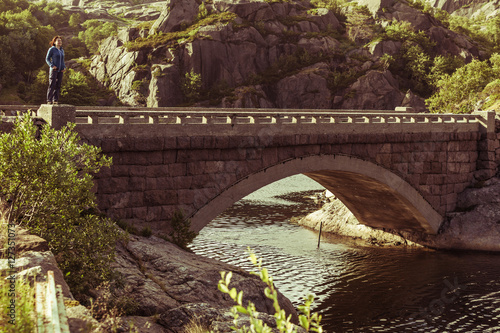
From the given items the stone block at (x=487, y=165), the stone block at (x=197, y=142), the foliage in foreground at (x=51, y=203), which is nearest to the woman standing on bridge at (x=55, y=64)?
the foliage in foreground at (x=51, y=203)

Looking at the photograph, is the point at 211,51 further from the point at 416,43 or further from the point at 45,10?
the point at 45,10

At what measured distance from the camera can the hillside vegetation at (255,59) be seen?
9631 centimetres

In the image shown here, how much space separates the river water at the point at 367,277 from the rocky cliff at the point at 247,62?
181 feet

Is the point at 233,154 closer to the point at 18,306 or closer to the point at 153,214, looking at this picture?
the point at 153,214

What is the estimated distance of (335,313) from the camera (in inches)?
1085

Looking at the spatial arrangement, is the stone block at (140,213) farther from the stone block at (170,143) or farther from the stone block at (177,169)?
the stone block at (170,143)

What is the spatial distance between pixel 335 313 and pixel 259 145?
1021cm

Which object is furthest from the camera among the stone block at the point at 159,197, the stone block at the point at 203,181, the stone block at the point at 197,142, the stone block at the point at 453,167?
the stone block at the point at 453,167

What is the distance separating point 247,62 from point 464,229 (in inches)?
2791

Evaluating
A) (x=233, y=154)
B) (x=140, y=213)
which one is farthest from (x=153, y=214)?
(x=233, y=154)

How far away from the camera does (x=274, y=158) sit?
28.5m

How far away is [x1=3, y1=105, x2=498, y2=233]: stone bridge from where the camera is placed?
22.9m

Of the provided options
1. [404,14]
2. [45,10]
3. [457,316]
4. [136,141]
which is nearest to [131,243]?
[136,141]

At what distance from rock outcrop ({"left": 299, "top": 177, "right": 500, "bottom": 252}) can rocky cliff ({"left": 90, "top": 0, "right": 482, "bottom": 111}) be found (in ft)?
185
